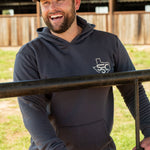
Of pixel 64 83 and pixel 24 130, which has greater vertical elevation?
pixel 64 83

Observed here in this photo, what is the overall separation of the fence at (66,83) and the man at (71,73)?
1.49ft

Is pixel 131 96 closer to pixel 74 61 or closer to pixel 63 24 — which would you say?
pixel 74 61

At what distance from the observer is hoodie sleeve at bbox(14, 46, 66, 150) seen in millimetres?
1375

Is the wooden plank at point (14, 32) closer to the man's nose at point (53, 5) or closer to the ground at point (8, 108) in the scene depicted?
the ground at point (8, 108)

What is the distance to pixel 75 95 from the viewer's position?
156 centimetres

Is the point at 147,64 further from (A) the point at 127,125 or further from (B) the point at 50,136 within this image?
(B) the point at 50,136

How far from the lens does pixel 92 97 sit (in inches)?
62.9

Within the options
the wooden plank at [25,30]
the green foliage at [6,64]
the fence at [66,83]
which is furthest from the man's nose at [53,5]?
the wooden plank at [25,30]

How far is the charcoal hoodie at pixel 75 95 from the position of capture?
5.13 feet

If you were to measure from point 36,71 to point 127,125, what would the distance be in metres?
3.14

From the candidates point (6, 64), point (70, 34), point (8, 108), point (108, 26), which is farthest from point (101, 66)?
point (108, 26)

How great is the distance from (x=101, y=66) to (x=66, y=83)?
0.69 m

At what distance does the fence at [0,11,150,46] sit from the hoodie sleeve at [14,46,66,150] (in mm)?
10094

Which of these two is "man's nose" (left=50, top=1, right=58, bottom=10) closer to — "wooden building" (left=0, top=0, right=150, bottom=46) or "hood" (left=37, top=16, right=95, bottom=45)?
"hood" (left=37, top=16, right=95, bottom=45)
